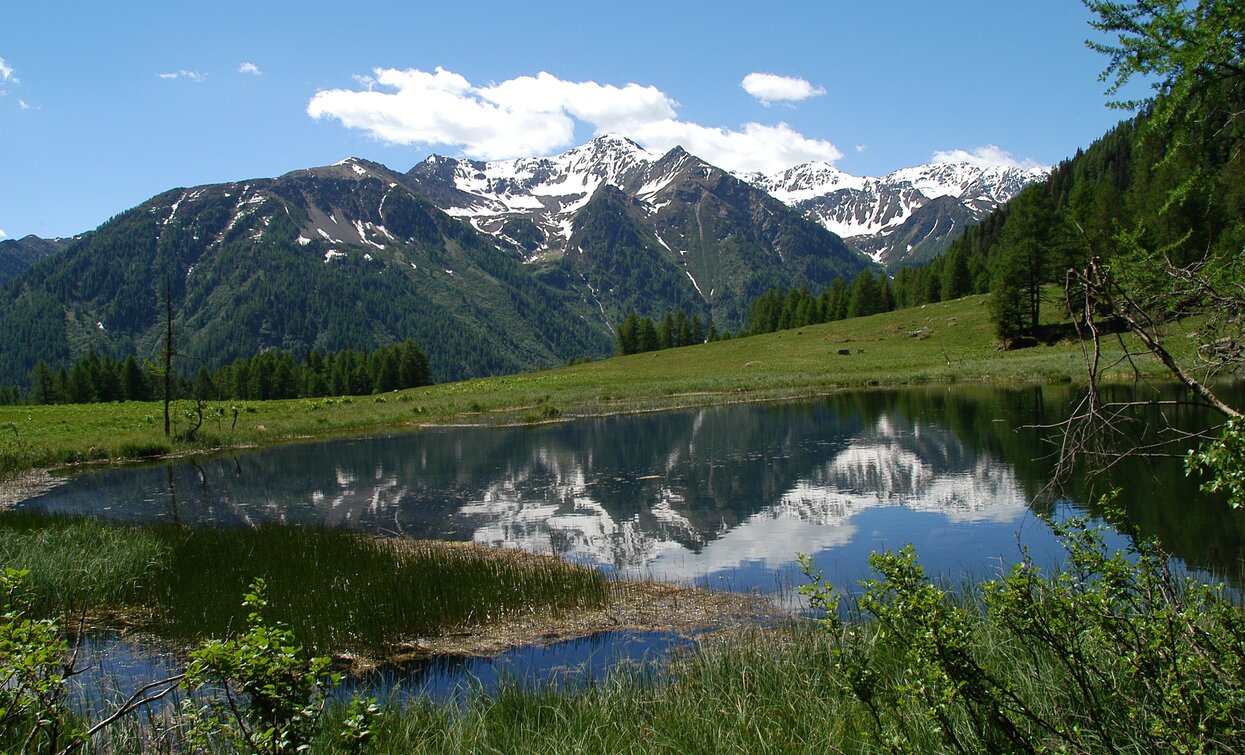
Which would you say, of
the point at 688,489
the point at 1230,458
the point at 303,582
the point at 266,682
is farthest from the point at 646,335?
the point at 1230,458

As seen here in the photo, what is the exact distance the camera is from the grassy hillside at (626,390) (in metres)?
49.5

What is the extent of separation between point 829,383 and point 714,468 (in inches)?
1552

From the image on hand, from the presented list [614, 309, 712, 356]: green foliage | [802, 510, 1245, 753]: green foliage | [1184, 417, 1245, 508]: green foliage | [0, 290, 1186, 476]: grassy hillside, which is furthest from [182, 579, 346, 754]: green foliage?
[614, 309, 712, 356]: green foliage

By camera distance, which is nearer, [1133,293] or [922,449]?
[1133,293]

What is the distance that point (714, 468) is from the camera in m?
31.6

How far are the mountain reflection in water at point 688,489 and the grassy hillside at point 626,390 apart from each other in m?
7.97

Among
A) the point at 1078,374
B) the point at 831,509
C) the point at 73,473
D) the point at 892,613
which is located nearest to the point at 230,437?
the point at 73,473

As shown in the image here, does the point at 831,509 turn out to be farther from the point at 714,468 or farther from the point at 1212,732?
the point at 1212,732

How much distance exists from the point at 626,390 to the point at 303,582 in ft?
185

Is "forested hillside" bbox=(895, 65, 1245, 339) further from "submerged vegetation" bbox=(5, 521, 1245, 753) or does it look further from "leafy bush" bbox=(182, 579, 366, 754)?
"leafy bush" bbox=(182, 579, 366, 754)

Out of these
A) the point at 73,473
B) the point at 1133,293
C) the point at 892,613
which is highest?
the point at 1133,293

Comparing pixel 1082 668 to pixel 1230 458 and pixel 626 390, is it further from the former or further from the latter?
pixel 626 390

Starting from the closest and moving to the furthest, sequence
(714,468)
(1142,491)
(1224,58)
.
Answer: (1224,58) < (1142,491) < (714,468)

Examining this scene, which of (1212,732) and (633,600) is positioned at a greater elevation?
(1212,732)
